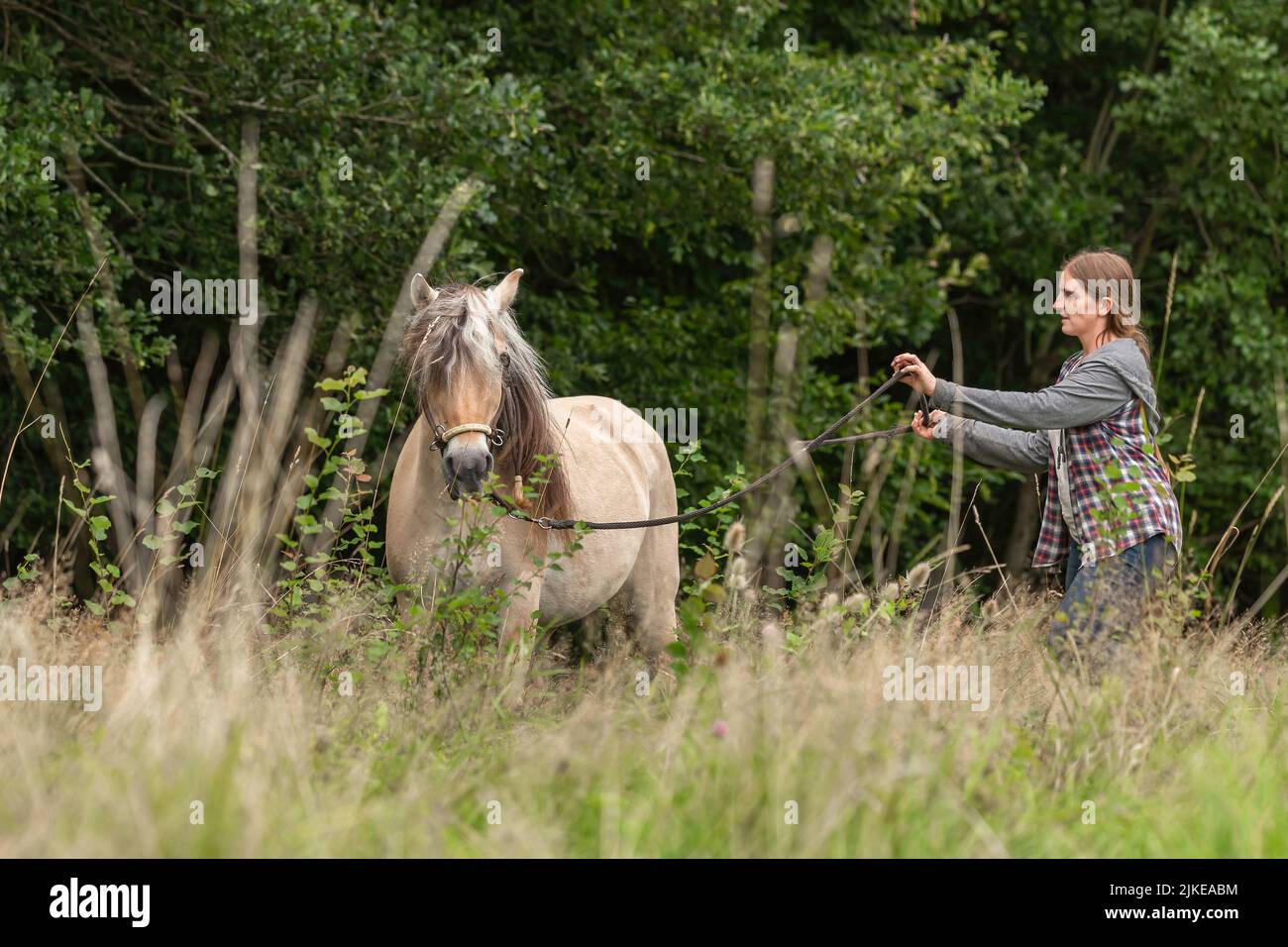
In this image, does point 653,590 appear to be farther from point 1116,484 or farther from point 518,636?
point 1116,484

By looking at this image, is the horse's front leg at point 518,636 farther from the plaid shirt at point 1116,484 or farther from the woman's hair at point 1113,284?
the woman's hair at point 1113,284

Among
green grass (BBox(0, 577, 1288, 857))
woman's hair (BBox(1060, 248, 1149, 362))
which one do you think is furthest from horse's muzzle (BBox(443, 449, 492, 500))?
woman's hair (BBox(1060, 248, 1149, 362))

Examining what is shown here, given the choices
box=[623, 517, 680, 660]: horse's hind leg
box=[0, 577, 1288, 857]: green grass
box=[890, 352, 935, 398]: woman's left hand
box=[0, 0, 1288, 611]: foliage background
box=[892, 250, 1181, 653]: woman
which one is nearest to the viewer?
box=[0, 577, 1288, 857]: green grass

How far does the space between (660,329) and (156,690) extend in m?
8.16

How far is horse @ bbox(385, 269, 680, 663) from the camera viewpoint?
4.59 metres

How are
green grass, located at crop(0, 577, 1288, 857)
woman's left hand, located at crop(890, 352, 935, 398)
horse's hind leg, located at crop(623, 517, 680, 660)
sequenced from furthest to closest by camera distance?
horse's hind leg, located at crop(623, 517, 680, 660)
woman's left hand, located at crop(890, 352, 935, 398)
green grass, located at crop(0, 577, 1288, 857)

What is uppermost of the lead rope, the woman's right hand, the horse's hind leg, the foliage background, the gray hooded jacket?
the foliage background

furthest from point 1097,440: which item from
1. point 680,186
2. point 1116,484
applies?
point 680,186

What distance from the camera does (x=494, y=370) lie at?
15.4 ft

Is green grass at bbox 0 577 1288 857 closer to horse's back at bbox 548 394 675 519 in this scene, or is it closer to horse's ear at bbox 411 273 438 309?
horse's ear at bbox 411 273 438 309

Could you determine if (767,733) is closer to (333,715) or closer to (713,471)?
(333,715)

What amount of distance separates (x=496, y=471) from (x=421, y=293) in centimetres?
70

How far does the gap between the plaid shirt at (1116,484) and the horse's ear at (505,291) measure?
1881mm
